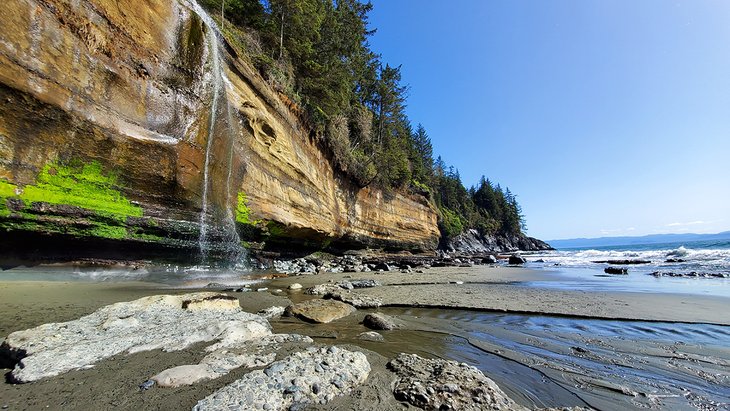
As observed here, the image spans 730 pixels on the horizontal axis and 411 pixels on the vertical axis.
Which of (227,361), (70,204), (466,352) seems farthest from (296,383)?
(70,204)

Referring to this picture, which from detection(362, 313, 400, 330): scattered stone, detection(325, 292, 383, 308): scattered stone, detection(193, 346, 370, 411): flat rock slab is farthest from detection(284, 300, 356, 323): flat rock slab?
detection(193, 346, 370, 411): flat rock slab

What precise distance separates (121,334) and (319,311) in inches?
118

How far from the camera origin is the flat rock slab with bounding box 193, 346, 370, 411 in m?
2.40

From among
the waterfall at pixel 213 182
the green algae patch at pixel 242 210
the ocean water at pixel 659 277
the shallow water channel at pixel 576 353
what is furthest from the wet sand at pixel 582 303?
the green algae patch at pixel 242 210

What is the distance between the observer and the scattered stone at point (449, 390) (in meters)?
2.67

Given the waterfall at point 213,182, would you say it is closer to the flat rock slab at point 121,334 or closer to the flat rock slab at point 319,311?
the flat rock slab at point 121,334

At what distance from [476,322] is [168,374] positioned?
213 inches

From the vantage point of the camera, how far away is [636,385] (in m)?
3.38

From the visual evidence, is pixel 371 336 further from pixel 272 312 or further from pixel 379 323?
pixel 272 312

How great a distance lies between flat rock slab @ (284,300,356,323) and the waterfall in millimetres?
7072

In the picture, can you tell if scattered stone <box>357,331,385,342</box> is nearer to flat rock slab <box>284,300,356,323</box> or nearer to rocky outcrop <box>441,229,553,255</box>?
flat rock slab <box>284,300,356,323</box>

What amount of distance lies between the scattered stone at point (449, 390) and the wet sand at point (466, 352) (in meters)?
0.20

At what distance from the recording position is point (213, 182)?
11672 mm

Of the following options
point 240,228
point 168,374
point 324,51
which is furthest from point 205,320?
point 324,51
